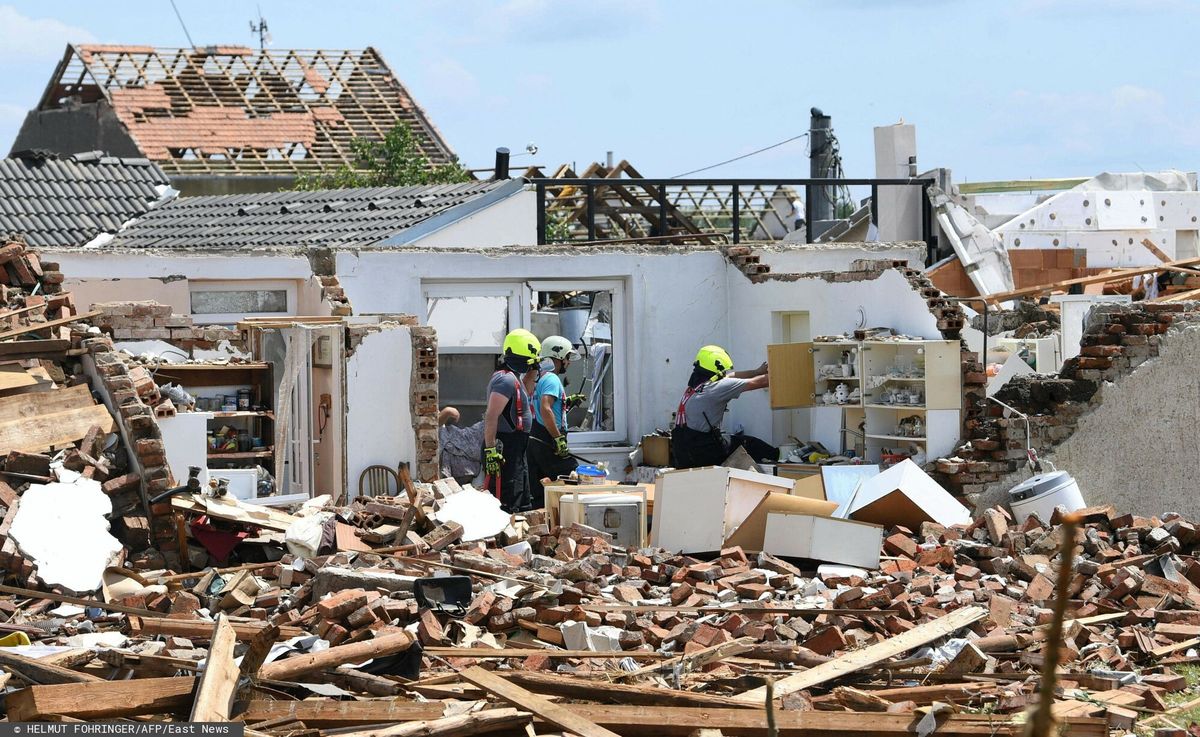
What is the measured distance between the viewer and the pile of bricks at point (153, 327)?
12.9m

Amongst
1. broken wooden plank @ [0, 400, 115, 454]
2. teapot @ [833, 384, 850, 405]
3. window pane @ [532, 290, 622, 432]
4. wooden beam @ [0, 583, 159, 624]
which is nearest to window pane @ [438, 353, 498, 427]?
window pane @ [532, 290, 622, 432]

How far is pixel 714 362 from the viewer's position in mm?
13602

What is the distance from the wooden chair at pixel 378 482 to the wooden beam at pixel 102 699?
6429 mm

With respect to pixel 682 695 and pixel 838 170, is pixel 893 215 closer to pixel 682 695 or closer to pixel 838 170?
pixel 838 170

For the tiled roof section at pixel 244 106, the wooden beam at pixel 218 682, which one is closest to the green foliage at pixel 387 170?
the tiled roof section at pixel 244 106

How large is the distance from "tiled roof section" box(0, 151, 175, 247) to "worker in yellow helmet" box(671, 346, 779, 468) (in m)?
12.3

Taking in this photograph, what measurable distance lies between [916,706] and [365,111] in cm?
3246

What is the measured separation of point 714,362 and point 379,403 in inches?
125

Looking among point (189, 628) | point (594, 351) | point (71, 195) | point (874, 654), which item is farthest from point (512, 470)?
point (71, 195)

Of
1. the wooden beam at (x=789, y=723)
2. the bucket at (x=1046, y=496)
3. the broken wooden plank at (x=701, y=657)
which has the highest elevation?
the bucket at (x=1046, y=496)

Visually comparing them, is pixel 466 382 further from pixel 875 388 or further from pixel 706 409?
pixel 875 388

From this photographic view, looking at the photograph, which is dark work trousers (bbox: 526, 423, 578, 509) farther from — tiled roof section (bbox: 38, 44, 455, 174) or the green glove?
tiled roof section (bbox: 38, 44, 455, 174)

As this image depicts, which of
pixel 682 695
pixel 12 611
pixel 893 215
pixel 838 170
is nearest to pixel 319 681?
pixel 682 695

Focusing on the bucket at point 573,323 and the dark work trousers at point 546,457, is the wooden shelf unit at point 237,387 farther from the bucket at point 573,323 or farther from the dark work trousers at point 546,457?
the bucket at point 573,323
